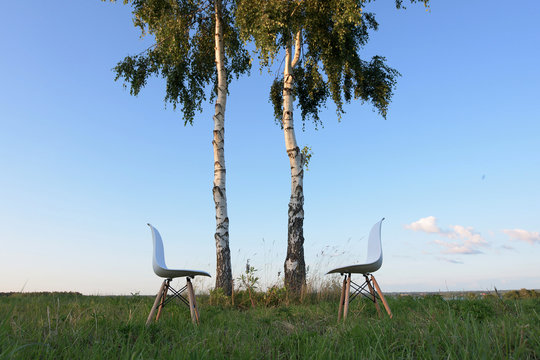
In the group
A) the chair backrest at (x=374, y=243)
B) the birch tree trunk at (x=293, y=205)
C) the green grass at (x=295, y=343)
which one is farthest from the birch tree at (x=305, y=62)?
the green grass at (x=295, y=343)

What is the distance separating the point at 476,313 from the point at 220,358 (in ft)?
8.84

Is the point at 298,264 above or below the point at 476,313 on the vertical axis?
above

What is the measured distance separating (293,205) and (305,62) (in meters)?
3.55

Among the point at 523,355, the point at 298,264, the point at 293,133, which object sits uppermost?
the point at 293,133

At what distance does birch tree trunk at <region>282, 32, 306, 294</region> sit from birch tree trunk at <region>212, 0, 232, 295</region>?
121 cm

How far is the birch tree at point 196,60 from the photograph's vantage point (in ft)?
27.5

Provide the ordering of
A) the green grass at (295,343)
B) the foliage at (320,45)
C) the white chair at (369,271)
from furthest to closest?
the foliage at (320,45) < the white chair at (369,271) < the green grass at (295,343)

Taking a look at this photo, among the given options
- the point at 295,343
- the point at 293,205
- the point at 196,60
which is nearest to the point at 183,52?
the point at 196,60

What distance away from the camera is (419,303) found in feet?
17.0

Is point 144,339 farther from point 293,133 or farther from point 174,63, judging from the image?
point 174,63

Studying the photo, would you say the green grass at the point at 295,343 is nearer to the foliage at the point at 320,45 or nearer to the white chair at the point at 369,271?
the white chair at the point at 369,271

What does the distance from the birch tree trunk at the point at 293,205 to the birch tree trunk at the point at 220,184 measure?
1206mm

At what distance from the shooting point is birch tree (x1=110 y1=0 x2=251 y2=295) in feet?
27.5

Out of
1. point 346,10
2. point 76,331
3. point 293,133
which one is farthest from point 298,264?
point 76,331
